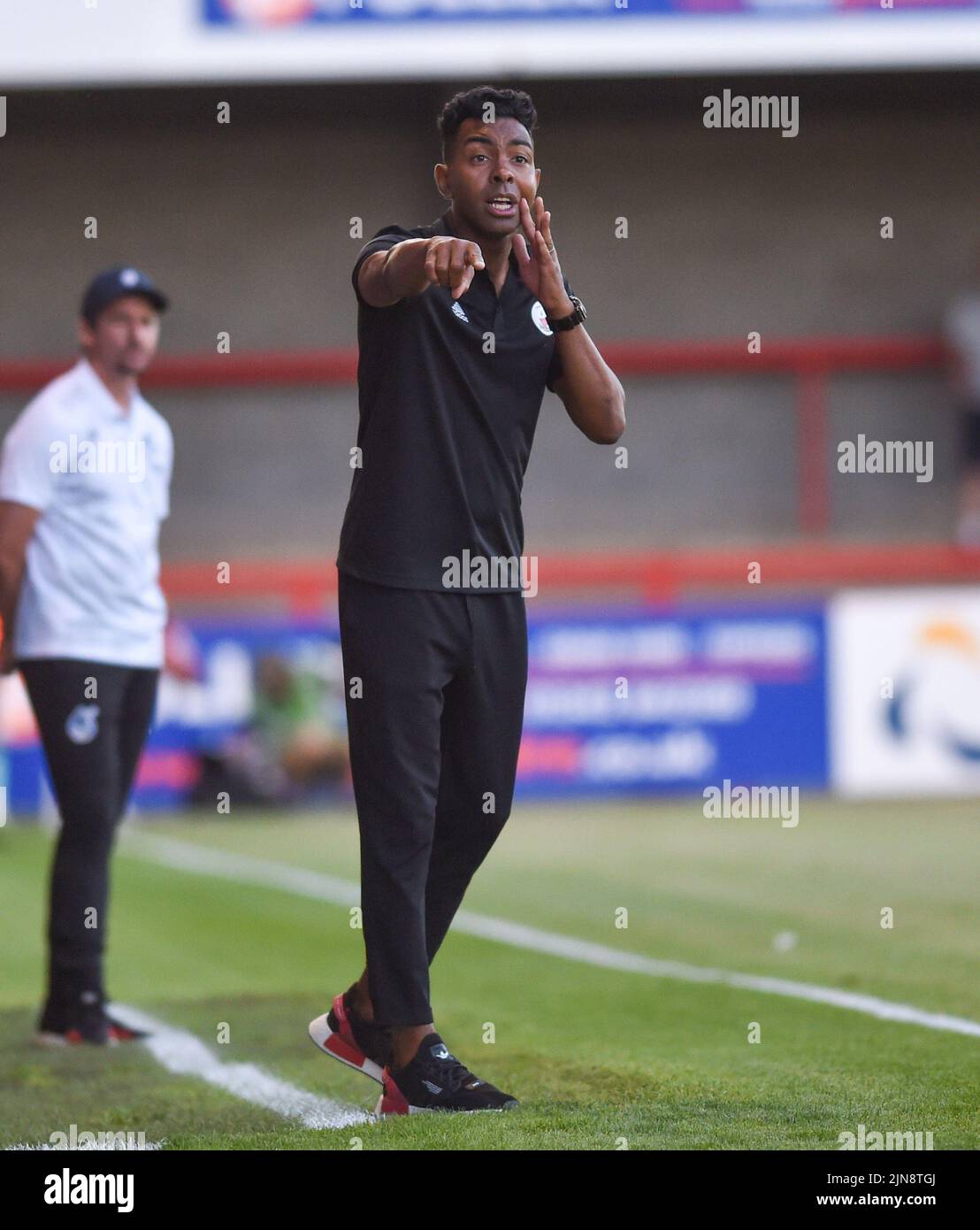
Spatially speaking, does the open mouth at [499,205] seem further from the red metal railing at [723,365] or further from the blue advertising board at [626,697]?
the red metal railing at [723,365]

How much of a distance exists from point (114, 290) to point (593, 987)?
9.25ft

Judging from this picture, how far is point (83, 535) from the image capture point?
672 centimetres

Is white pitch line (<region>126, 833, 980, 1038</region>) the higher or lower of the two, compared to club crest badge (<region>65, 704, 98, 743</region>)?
lower

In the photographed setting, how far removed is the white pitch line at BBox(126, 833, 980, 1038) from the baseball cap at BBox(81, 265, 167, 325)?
2.93 m

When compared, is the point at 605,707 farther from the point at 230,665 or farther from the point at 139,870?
the point at 139,870

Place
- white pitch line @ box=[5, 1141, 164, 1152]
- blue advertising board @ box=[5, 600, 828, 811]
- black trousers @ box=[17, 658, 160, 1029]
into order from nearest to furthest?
white pitch line @ box=[5, 1141, 164, 1152] → black trousers @ box=[17, 658, 160, 1029] → blue advertising board @ box=[5, 600, 828, 811]

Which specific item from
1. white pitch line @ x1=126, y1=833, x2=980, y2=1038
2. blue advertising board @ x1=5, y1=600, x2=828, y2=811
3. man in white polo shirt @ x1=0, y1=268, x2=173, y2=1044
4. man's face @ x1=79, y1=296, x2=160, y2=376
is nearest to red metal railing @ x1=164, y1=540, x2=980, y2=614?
blue advertising board @ x1=5, y1=600, x2=828, y2=811

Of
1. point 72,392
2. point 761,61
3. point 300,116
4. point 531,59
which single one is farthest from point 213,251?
point 72,392

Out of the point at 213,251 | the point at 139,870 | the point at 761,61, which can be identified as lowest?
the point at 139,870

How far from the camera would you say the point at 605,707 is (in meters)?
16.0

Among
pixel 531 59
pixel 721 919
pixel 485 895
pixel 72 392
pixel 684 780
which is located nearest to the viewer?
pixel 72 392

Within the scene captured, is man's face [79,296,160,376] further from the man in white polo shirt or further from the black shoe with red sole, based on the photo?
the black shoe with red sole

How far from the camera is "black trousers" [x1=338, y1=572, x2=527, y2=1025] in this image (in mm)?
4684

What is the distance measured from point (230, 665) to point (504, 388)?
38.0 feet
